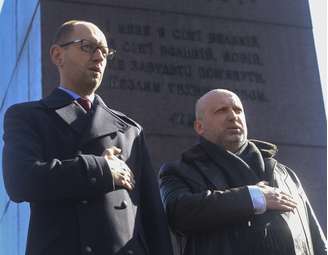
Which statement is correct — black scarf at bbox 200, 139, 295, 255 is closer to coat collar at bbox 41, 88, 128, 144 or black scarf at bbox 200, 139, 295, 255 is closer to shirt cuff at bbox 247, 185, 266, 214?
shirt cuff at bbox 247, 185, 266, 214

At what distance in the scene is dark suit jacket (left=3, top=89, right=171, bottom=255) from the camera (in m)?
3.28

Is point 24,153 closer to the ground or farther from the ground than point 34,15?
closer to the ground

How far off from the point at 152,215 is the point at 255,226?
486 mm

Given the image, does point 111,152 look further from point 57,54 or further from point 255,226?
point 255,226

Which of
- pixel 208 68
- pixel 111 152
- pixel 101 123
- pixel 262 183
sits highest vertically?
pixel 208 68

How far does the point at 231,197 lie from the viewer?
371 cm

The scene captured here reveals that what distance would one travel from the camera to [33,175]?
3279mm

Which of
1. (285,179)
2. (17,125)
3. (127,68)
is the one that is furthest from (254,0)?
(17,125)

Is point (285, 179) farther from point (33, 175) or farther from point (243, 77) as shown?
point (243, 77)

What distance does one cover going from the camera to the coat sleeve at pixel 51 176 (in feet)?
10.7

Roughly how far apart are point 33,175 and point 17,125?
0.34 metres

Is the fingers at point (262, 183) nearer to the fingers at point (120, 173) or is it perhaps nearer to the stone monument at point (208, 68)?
the fingers at point (120, 173)

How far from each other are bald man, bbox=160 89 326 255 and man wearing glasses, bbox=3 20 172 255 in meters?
0.22

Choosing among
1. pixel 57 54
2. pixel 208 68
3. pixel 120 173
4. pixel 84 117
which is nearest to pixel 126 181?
pixel 120 173
